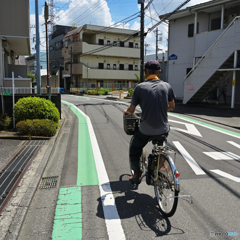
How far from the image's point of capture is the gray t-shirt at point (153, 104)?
11.3 feet

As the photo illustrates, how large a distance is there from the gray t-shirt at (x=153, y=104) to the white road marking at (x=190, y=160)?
79.0 inches

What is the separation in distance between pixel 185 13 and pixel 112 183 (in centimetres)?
1924

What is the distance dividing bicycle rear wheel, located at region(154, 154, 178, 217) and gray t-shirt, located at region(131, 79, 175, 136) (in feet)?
1.32

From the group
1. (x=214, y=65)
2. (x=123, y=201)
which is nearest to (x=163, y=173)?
(x=123, y=201)

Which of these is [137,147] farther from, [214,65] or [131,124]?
[214,65]

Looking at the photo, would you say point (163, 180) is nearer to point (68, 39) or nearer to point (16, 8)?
point (16, 8)

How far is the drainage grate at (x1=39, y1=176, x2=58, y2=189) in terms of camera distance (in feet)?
14.6

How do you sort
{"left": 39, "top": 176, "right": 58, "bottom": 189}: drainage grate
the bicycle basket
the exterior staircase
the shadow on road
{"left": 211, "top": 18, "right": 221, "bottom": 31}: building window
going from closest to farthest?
1. the shadow on road
2. the bicycle basket
3. {"left": 39, "top": 176, "right": 58, "bottom": 189}: drainage grate
4. the exterior staircase
5. {"left": 211, "top": 18, "right": 221, "bottom": 31}: building window

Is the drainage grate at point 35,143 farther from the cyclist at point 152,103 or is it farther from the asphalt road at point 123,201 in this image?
the cyclist at point 152,103

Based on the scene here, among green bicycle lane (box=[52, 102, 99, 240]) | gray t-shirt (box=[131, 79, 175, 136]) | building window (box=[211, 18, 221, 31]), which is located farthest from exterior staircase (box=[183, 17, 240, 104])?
gray t-shirt (box=[131, 79, 175, 136])

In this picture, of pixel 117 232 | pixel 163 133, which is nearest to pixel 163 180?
pixel 163 133

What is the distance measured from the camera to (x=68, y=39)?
47969mm

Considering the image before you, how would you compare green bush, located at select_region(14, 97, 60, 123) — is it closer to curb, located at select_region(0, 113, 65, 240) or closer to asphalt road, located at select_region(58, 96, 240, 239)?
asphalt road, located at select_region(58, 96, 240, 239)

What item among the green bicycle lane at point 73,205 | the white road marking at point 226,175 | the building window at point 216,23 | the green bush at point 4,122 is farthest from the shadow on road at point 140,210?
the building window at point 216,23
